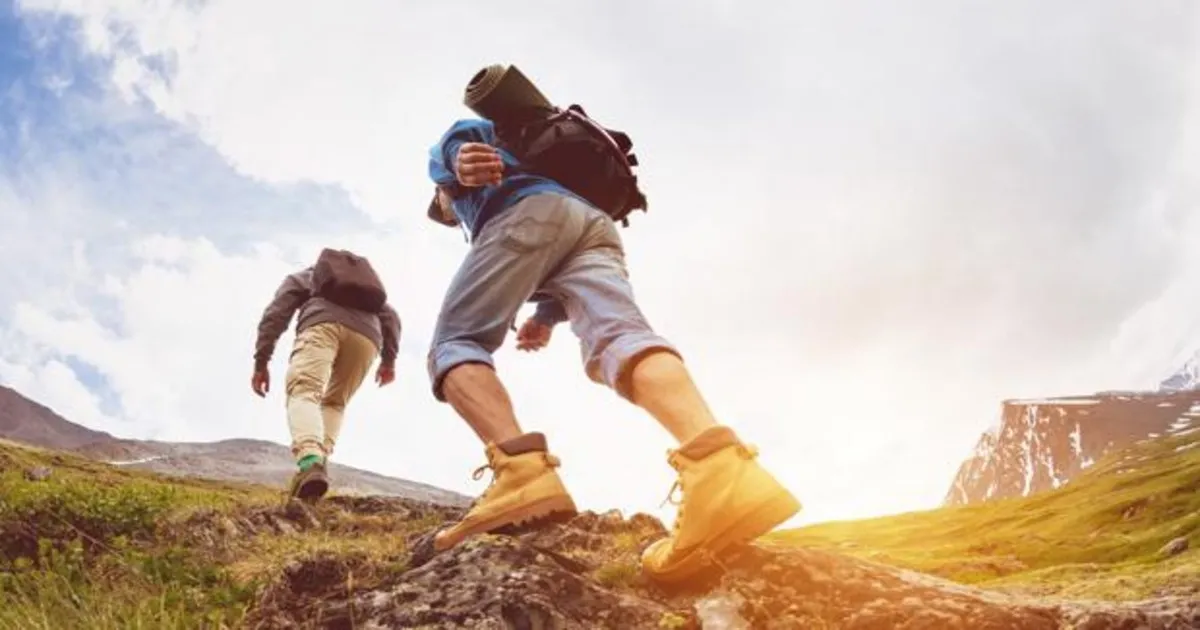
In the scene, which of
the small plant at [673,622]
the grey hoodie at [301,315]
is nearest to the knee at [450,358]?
the small plant at [673,622]

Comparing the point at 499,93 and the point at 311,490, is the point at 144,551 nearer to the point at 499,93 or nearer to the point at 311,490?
the point at 311,490

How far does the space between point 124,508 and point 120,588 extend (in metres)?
2.24

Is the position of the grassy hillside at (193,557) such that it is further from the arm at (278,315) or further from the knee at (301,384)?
the arm at (278,315)

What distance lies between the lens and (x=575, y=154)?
5.14 metres

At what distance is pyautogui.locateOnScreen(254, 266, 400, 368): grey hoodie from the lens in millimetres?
9930

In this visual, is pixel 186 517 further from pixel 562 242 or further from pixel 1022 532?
pixel 1022 532

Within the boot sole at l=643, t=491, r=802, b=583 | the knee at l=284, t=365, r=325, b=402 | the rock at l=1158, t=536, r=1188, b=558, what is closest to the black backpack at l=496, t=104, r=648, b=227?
the boot sole at l=643, t=491, r=802, b=583

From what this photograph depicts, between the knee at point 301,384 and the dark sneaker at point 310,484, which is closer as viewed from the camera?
the dark sneaker at point 310,484

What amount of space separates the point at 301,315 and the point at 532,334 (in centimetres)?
515

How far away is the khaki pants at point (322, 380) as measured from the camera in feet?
29.9

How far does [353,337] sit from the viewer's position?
10.2 m

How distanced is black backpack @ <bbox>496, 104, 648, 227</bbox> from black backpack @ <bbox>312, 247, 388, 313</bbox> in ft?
17.9

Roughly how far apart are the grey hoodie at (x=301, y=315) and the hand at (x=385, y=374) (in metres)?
0.37

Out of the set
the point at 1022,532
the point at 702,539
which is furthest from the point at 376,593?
the point at 1022,532
